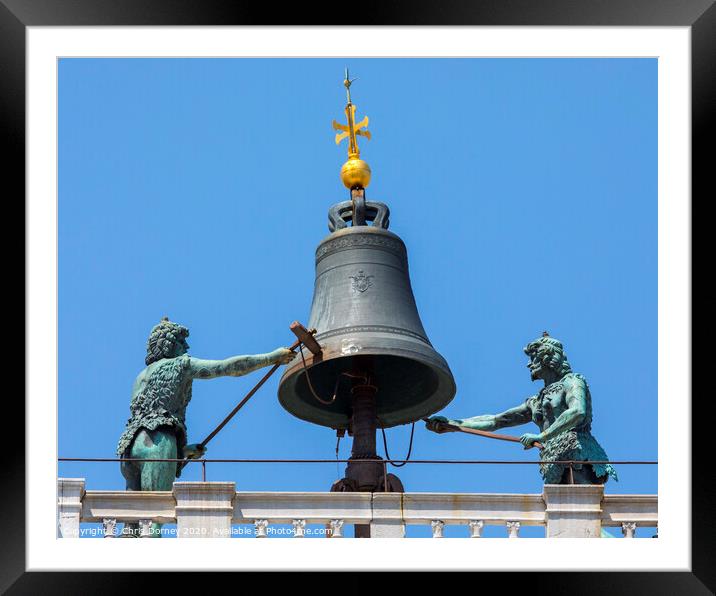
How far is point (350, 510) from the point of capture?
30203mm

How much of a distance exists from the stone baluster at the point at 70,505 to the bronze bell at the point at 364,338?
3.57 meters

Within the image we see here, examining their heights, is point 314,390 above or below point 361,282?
below

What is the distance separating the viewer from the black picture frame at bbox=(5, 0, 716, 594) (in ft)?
81.7

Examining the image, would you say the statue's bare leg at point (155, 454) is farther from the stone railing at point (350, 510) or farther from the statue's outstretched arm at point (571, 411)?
the statue's outstretched arm at point (571, 411)

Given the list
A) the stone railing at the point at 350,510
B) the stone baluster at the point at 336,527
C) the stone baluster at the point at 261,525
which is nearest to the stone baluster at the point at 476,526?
the stone railing at the point at 350,510

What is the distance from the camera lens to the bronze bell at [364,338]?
32.5m

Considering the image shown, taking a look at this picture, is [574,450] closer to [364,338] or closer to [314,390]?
[364,338]

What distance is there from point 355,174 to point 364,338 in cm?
264

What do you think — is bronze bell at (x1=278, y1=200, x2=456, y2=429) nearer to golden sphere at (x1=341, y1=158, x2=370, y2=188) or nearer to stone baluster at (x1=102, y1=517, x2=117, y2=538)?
golden sphere at (x1=341, y1=158, x2=370, y2=188)

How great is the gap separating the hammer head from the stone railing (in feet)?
7.70

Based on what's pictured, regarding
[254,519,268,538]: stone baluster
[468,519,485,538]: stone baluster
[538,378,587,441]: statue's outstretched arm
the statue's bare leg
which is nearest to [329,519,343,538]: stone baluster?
[254,519,268,538]: stone baluster

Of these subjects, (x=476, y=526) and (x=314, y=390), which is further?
(x=314, y=390)

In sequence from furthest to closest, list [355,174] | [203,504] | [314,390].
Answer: [355,174] < [314,390] < [203,504]

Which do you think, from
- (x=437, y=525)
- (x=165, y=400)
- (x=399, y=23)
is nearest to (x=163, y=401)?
(x=165, y=400)
